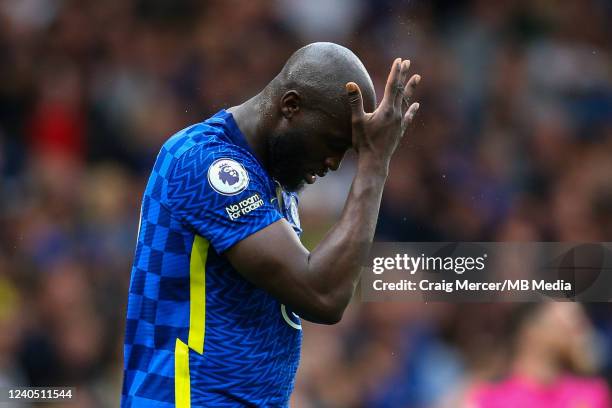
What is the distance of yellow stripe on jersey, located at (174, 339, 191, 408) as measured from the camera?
281 centimetres

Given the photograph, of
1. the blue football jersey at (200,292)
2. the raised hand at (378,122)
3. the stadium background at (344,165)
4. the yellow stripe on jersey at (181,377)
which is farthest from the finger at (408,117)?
the stadium background at (344,165)

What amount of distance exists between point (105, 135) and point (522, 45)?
2.78 metres

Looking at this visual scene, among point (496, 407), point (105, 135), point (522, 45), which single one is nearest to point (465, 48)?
point (522, 45)

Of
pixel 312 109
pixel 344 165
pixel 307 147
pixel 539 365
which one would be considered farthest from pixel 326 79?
pixel 344 165

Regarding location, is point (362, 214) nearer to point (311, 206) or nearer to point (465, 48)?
point (311, 206)

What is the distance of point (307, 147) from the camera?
2910mm

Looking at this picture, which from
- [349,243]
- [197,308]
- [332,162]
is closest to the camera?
[349,243]

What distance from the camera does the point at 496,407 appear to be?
4840 millimetres

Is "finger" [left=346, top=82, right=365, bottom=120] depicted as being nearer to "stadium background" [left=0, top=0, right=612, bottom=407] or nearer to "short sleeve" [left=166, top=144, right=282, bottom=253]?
"short sleeve" [left=166, top=144, right=282, bottom=253]

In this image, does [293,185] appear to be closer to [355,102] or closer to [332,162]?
[332,162]

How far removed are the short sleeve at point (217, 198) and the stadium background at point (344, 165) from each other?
139 cm

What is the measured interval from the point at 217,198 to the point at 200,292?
0.27 metres

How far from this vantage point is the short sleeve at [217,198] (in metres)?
2.73

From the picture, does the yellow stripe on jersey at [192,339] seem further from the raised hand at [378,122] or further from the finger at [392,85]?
the finger at [392,85]
